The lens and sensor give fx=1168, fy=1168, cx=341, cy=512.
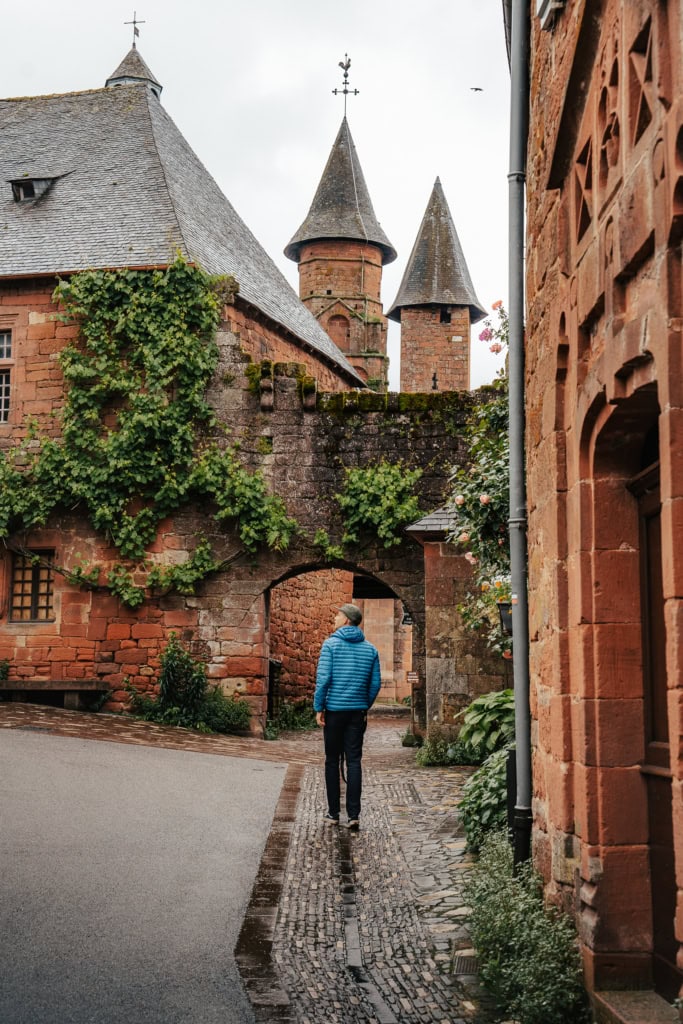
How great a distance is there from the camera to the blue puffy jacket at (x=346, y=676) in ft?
27.8

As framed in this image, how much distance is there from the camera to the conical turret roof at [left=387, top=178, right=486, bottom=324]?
129ft

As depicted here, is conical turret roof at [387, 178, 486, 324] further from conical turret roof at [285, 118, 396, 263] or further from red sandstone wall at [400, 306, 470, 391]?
conical turret roof at [285, 118, 396, 263]

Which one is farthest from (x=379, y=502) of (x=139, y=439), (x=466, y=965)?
(x=466, y=965)

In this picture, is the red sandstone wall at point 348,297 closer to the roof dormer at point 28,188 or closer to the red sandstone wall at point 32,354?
the roof dormer at point 28,188

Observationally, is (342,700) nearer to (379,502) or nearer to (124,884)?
(124,884)

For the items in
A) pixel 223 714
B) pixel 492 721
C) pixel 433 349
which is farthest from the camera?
pixel 433 349

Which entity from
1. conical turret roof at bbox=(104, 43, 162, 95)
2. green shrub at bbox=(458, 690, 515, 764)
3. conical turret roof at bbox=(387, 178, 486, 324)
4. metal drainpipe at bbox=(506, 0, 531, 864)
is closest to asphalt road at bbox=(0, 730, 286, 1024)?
metal drainpipe at bbox=(506, 0, 531, 864)

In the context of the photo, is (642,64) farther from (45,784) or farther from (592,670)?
(45,784)

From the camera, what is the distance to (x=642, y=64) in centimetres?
367

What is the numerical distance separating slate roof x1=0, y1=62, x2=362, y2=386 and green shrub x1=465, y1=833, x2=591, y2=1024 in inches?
494

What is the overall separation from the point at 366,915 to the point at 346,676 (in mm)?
2718

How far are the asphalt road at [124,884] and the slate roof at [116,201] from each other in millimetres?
8307

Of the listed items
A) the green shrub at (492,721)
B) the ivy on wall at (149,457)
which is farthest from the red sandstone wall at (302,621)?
the green shrub at (492,721)

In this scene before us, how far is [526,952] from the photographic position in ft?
14.7
